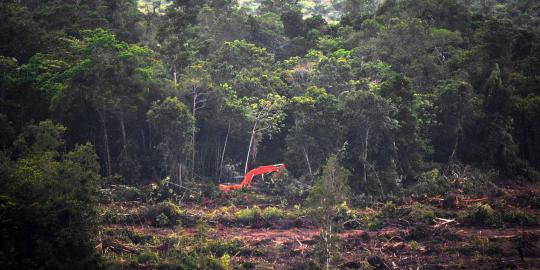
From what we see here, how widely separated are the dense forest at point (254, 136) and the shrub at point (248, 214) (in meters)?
0.09

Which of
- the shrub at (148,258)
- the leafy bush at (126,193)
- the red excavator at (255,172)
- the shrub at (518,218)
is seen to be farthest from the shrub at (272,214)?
the shrub at (518,218)

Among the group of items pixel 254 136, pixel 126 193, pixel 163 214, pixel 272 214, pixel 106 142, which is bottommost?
pixel 272 214

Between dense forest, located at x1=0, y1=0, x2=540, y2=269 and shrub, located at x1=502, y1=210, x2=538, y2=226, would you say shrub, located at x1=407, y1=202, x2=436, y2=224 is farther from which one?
shrub, located at x1=502, y1=210, x2=538, y2=226

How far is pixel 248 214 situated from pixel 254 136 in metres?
5.83

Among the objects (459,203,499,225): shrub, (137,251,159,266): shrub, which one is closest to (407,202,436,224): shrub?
(459,203,499,225): shrub

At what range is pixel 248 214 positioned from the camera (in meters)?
24.4

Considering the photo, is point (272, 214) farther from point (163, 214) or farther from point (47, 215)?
point (47, 215)

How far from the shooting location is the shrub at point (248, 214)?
24.3 meters

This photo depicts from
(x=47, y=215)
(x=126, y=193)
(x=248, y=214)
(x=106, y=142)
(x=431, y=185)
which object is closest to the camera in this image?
(x=47, y=215)

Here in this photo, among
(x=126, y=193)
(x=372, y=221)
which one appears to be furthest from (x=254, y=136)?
(x=372, y=221)

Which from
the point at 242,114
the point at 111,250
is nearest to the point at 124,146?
the point at 242,114

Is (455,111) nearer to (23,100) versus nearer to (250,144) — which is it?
(250,144)

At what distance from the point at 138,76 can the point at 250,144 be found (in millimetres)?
6550

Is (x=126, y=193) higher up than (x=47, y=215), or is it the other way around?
(x=47, y=215)
